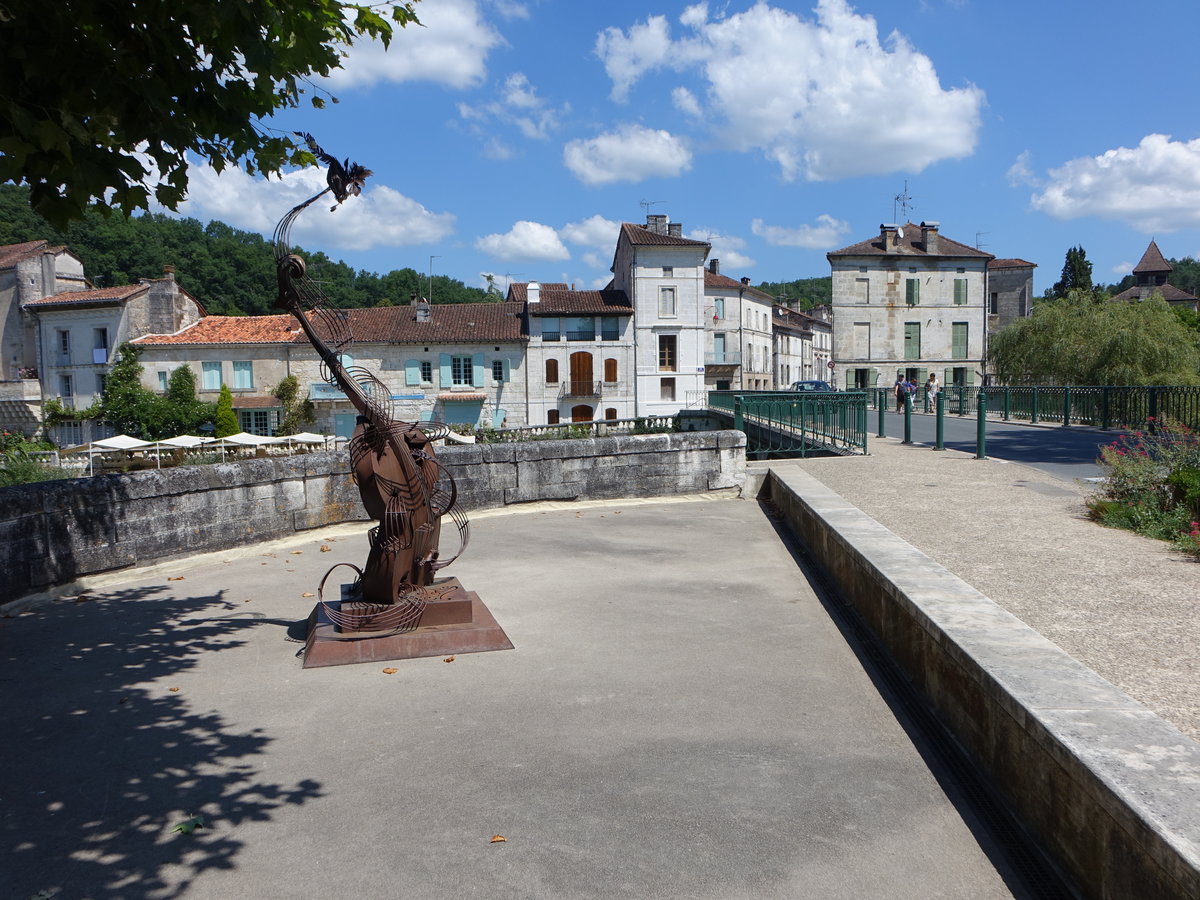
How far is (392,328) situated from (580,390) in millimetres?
10665

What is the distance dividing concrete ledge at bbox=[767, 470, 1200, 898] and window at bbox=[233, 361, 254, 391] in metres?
44.0

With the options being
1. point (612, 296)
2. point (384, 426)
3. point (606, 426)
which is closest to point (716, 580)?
point (384, 426)

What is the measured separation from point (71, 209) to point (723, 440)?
8908 mm

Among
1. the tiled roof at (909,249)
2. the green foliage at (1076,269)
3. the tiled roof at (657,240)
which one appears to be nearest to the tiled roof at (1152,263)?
the green foliage at (1076,269)

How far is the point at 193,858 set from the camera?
3084 millimetres

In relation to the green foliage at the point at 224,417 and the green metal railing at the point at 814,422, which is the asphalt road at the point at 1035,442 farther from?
the green foliage at the point at 224,417

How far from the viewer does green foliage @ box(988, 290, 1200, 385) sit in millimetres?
26750

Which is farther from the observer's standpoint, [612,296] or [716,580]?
[612,296]

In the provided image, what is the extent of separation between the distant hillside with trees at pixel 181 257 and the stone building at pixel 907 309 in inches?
1305

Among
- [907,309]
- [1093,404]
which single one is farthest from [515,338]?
[1093,404]

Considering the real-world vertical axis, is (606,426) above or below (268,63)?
below

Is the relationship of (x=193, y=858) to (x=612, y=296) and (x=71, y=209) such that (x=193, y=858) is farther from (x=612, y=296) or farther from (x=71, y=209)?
(x=612, y=296)

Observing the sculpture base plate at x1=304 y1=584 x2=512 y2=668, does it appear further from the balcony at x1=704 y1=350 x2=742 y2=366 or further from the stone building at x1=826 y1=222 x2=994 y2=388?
the balcony at x1=704 y1=350 x2=742 y2=366

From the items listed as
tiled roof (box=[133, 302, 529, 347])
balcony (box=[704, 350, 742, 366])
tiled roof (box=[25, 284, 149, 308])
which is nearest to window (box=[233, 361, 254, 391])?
tiled roof (box=[133, 302, 529, 347])
